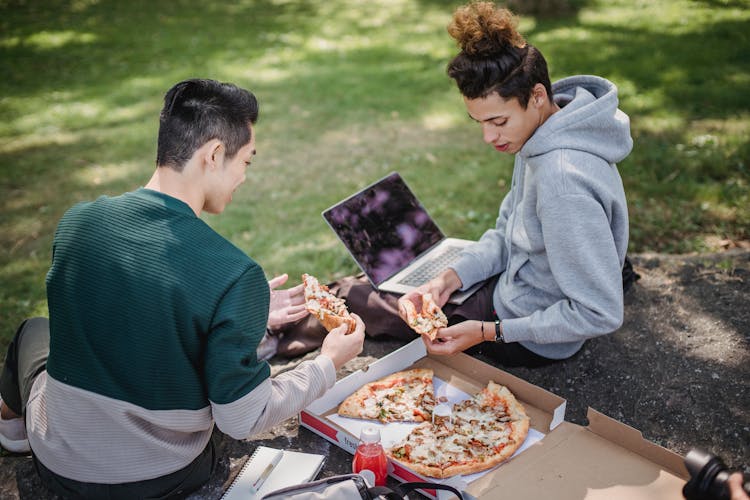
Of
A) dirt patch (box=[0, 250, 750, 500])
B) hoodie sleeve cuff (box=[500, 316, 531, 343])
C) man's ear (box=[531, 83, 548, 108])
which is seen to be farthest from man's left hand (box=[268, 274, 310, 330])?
man's ear (box=[531, 83, 548, 108])

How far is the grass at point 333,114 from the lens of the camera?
18.8ft

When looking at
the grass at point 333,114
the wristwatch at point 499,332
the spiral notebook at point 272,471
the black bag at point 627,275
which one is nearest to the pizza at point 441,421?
the wristwatch at point 499,332

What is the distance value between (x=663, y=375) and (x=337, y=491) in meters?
2.06

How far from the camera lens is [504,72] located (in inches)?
118

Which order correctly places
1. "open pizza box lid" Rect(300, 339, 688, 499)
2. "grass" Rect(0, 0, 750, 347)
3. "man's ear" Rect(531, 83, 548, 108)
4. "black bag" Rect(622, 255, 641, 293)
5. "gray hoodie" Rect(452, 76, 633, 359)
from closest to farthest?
"open pizza box lid" Rect(300, 339, 688, 499) → "gray hoodie" Rect(452, 76, 633, 359) → "man's ear" Rect(531, 83, 548, 108) → "black bag" Rect(622, 255, 641, 293) → "grass" Rect(0, 0, 750, 347)

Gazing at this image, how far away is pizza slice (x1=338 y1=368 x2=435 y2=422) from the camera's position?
321 centimetres

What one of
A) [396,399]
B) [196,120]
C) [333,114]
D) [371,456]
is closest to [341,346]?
[371,456]

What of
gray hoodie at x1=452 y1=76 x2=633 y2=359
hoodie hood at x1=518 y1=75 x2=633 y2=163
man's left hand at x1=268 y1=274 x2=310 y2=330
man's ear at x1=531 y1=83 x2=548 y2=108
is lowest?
man's left hand at x1=268 y1=274 x2=310 y2=330

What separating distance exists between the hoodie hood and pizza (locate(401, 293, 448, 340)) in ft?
2.97

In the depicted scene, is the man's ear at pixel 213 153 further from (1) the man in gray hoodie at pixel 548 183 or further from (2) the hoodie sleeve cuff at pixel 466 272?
(2) the hoodie sleeve cuff at pixel 466 272

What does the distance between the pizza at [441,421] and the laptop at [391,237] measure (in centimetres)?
66

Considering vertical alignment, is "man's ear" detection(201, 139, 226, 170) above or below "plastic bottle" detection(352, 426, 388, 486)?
above

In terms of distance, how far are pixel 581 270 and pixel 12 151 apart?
709cm

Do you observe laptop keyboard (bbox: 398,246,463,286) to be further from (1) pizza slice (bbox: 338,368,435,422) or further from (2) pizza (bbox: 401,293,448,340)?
(1) pizza slice (bbox: 338,368,435,422)
